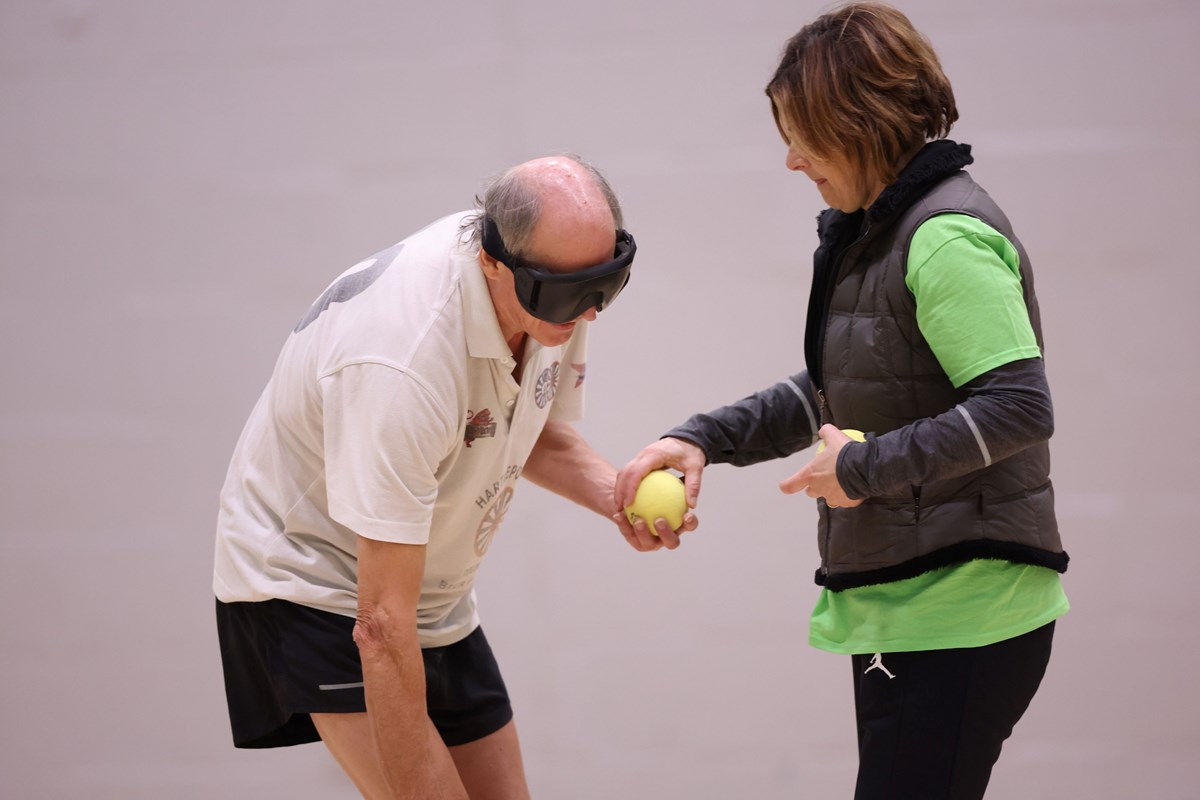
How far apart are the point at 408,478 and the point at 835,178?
0.79 metres

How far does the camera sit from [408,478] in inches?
68.7

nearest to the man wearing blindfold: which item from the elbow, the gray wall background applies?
the elbow

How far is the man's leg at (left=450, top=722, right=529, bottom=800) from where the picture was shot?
2258mm

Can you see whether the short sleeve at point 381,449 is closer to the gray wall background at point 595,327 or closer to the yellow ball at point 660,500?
the yellow ball at point 660,500

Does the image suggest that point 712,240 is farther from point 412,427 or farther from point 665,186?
point 412,427

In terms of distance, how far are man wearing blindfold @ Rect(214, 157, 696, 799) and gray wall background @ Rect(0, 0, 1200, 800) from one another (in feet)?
3.71

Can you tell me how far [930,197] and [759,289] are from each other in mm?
1587

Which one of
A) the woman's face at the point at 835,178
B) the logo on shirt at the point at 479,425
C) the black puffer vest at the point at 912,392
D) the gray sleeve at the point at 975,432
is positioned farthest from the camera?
the logo on shirt at the point at 479,425

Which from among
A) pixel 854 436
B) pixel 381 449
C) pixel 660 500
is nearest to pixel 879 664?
pixel 854 436

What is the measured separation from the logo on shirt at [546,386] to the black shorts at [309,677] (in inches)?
19.6

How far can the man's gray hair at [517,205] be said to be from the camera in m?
1.76

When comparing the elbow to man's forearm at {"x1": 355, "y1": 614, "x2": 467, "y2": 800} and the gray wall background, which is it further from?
the gray wall background

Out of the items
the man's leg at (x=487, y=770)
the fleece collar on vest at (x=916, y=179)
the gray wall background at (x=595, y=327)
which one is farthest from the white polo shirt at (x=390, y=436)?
the gray wall background at (x=595, y=327)

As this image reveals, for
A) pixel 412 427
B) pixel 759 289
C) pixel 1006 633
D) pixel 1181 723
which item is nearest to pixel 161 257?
pixel 759 289
